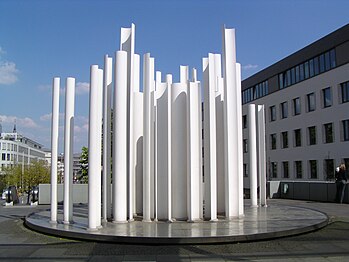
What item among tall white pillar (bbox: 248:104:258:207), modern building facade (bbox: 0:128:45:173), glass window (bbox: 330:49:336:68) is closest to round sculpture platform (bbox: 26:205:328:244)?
tall white pillar (bbox: 248:104:258:207)

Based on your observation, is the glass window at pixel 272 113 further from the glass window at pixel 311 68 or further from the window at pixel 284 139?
the glass window at pixel 311 68

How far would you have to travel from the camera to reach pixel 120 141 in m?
12.6

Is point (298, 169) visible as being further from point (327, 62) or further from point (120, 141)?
point (120, 141)

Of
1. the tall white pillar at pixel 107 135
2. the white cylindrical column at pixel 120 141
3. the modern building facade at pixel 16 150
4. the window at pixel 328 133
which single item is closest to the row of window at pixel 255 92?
the window at pixel 328 133

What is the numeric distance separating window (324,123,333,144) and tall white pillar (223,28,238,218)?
30.9 meters

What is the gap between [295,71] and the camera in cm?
4797

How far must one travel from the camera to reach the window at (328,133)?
4134cm

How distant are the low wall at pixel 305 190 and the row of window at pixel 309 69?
1896 cm

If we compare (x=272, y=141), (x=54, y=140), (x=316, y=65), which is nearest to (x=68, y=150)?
(x=54, y=140)

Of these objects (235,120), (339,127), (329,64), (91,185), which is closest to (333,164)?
(339,127)

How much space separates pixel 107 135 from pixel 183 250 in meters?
5.48

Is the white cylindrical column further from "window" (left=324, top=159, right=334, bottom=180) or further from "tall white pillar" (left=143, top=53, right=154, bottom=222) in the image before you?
"window" (left=324, top=159, right=334, bottom=180)

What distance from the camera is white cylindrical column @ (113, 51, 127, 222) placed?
12531 mm

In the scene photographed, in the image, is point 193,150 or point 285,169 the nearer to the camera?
point 193,150
